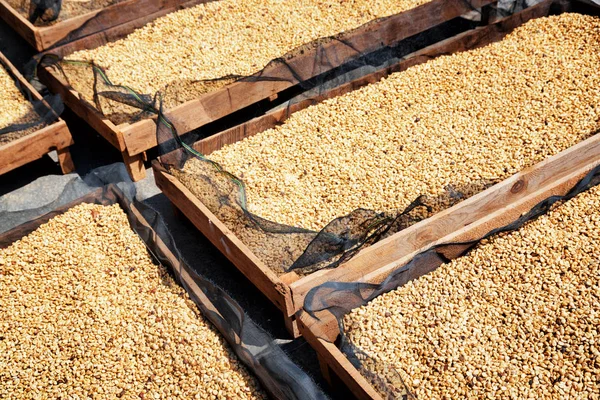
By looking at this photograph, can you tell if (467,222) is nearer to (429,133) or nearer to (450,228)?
(450,228)

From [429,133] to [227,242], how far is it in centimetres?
159

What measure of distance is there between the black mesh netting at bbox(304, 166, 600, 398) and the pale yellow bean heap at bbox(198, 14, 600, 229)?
0.32 metres

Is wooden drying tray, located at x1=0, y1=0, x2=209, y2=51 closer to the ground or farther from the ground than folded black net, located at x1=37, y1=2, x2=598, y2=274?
farther from the ground

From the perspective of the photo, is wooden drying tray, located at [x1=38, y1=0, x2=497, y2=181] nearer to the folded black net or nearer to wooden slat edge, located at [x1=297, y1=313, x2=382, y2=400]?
the folded black net

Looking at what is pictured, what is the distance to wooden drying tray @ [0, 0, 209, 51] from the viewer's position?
6180 mm

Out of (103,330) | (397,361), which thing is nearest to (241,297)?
(103,330)

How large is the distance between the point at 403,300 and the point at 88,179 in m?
2.36

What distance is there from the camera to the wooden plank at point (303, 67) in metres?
5.03

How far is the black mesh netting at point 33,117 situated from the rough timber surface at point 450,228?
2.70 meters

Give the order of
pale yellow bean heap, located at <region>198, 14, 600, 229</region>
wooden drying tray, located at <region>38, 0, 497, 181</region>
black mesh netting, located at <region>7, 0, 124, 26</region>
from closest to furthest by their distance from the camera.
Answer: pale yellow bean heap, located at <region>198, 14, 600, 229</region> < wooden drying tray, located at <region>38, 0, 497, 181</region> < black mesh netting, located at <region>7, 0, 124, 26</region>

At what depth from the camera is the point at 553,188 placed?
4.13 metres

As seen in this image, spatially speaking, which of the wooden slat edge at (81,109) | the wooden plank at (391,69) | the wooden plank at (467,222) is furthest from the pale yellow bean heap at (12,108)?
the wooden plank at (467,222)

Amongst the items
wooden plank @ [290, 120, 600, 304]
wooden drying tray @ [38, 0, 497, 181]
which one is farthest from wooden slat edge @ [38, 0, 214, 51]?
wooden plank @ [290, 120, 600, 304]

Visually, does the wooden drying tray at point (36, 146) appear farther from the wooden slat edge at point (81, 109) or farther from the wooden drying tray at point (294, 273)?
the wooden drying tray at point (294, 273)
